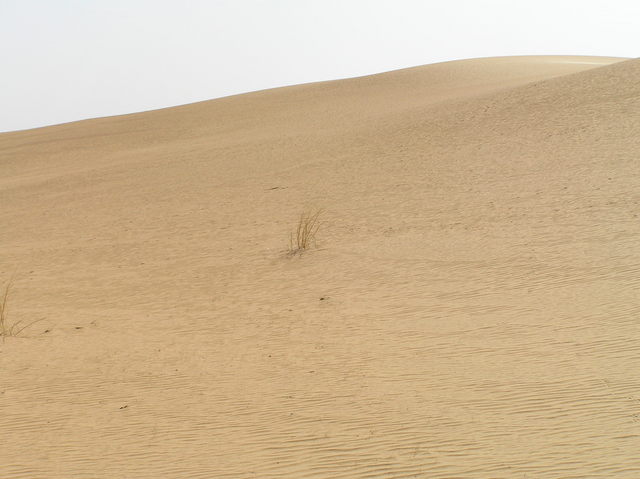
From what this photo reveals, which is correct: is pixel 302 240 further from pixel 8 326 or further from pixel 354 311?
pixel 8 326

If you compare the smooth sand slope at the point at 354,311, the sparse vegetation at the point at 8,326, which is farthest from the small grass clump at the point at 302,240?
the sparse vegetation at the point at 8,326

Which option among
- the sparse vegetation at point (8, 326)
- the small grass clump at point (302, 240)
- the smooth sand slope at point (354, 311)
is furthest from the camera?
the small grass clump at point (302, 240)

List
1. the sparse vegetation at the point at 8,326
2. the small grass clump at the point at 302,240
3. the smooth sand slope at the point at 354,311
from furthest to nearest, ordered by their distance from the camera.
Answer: the small grass clump at the point at 302,240
the sparse vegetation at the point at 8,326
the smooth sand slope at the point at 354,311

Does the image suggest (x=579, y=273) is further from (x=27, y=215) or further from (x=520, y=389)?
(x=27, y=215)

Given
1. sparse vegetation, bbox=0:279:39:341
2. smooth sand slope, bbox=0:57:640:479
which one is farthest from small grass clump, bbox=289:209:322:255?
sparse vegetation, bbox=0:279:39:341

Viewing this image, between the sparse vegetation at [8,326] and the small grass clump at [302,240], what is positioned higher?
the small grass clump at [302,240]

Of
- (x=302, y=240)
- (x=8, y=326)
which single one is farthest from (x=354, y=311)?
(x=8, y=326)

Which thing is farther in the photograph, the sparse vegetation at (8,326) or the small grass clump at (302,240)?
the small grass clump at (302,240)

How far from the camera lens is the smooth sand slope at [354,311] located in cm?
479

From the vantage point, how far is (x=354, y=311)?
25.8 feet

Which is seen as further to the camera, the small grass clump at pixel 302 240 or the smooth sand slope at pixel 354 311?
the small grass clump at pixel 302 240

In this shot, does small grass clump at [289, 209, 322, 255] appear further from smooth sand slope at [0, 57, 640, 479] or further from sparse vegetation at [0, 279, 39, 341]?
sparse vegetation at [0, 279, 39, 341]

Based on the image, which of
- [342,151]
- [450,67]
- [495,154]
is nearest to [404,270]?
[495,154]

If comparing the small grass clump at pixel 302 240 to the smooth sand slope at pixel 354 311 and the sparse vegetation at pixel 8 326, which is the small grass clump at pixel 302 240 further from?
the sparse vegetation at pixel 8 326
